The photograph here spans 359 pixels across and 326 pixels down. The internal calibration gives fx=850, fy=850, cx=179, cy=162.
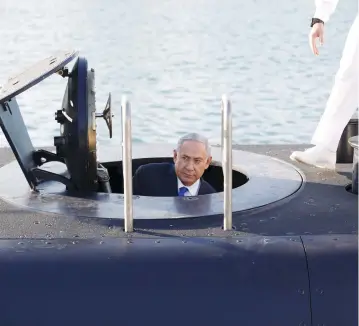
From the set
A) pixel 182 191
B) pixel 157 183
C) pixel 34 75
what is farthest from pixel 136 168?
pixel 34 75

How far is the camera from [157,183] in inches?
179

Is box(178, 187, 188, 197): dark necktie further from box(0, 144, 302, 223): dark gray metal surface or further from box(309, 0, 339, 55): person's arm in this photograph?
box(309, 0, 339, 55): person's arm

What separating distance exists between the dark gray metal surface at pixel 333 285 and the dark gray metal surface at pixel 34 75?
56.0 inches

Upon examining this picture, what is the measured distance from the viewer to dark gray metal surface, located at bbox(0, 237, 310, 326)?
3.33m

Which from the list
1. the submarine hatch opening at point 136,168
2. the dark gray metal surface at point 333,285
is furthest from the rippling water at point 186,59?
the dark gray metal surface at point 333,285

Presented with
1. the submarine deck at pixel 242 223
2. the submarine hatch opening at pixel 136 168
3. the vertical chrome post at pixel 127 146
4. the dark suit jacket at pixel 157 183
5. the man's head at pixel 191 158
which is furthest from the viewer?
the submarine hatch opening at pixel 136 168

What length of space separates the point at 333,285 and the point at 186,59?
1298 centimetres

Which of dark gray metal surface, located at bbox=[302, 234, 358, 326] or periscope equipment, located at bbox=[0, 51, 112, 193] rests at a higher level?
periscope equipment, located at bbox=[0, 51, 112, 193]

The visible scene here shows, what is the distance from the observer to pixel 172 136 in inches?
413

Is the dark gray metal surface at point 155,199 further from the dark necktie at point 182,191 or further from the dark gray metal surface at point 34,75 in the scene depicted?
the dark gray metal surface at point 34,75

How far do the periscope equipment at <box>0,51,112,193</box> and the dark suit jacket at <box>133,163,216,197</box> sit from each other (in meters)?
0.32

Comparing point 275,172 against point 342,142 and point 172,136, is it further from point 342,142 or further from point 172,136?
point 172,136

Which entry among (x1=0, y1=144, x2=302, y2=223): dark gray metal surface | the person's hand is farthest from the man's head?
the person's hand

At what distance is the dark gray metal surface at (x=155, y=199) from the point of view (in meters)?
3.88
